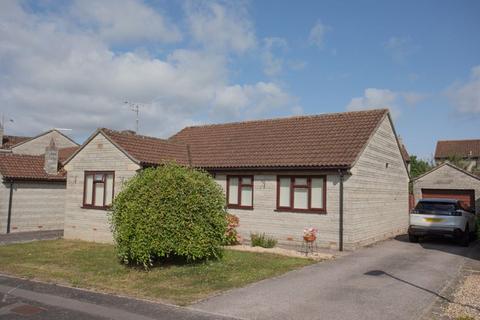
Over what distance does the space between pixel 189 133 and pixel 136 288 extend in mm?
15467

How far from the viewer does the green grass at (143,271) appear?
32.2ft

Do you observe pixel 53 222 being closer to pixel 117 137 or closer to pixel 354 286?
pixel 117 137

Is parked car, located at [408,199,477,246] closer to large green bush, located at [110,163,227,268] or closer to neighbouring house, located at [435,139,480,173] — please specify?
large green bush, located at [110,163,227,268]

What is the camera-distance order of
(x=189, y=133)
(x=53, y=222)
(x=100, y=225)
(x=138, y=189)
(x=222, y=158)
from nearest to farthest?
(x=138, y=189) < (x=100, y=225) < (x=222, y=158) < (x=53, y=222) < (x=189, y=133)

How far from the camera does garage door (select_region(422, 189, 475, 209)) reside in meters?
25.7

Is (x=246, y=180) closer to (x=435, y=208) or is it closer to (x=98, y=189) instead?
(x=98, y=189)

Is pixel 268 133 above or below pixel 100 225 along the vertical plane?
above

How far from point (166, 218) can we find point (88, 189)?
847 cm

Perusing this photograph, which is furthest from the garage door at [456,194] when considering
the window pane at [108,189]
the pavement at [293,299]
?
the window pane at [108,189]

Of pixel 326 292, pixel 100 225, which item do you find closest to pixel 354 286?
pixel 326 292

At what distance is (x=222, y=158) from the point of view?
65.5ft

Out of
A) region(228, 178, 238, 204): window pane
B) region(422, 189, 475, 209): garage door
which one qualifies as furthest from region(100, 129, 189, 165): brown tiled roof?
region(422, 189, 475, 209): garage door

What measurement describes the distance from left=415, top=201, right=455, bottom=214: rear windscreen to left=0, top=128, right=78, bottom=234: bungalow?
1748 cm

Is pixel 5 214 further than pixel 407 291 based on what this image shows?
Yes
